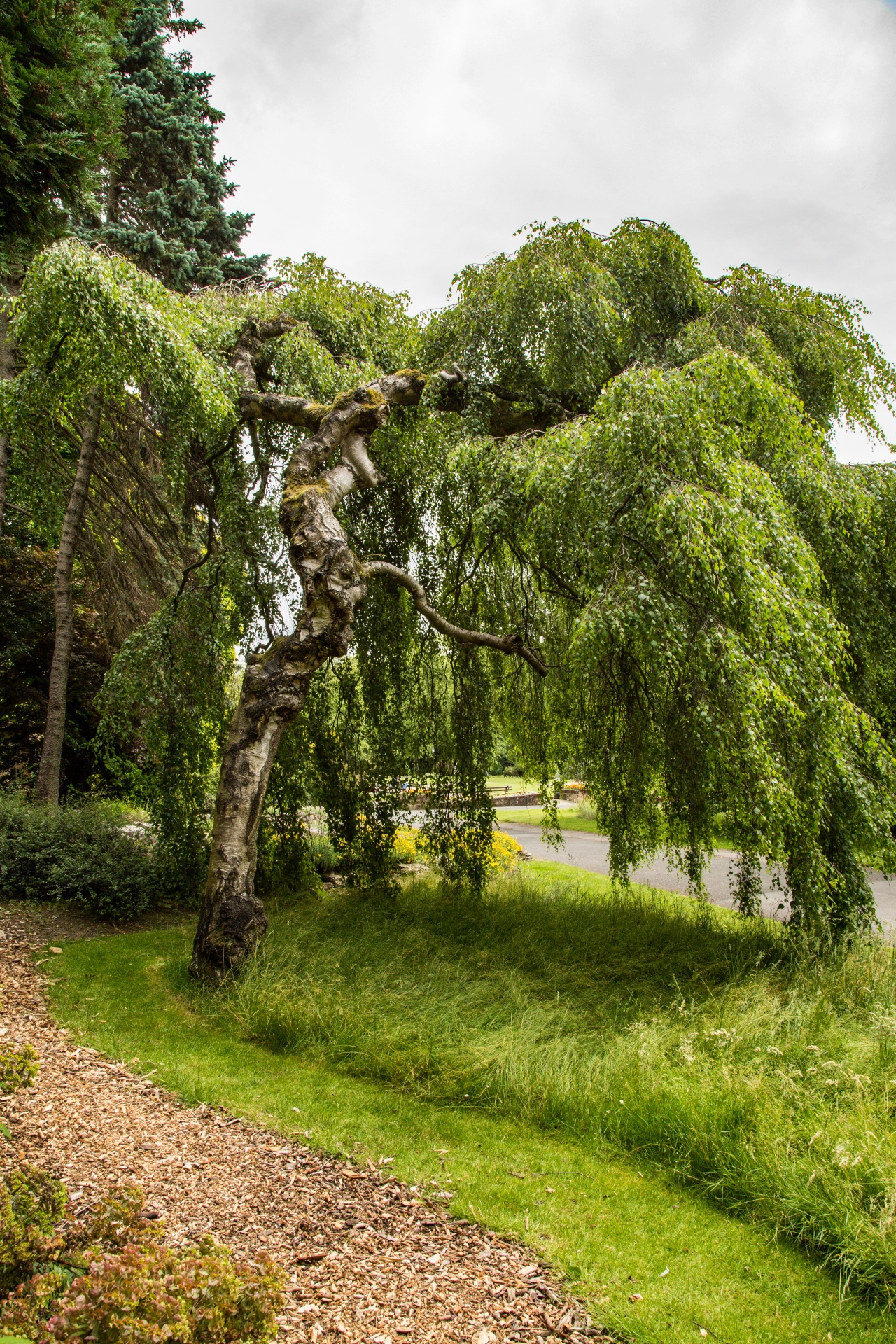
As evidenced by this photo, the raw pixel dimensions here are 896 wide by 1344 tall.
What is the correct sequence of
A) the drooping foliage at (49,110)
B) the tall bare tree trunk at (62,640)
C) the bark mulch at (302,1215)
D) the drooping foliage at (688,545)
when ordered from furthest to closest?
1. the tall bare tree trunk at (62,640)
2. the drooping foliage at (688,545)
3. the drooping foliage at (49,110)
4. the bark mulch at (302,1215)

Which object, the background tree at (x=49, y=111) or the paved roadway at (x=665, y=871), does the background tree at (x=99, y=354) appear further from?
the paved roadway at (x=665, y=871)

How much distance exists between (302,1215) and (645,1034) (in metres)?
2.22

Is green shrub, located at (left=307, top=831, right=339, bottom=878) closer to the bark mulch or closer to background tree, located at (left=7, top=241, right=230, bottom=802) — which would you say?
background tree, located at (left=7, top=241, right=230, bottom=802)

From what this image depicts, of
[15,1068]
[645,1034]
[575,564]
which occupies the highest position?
[575,564]

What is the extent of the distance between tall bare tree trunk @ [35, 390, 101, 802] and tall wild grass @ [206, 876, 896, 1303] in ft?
11.9

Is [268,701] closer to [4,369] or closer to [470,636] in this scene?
[470,636]

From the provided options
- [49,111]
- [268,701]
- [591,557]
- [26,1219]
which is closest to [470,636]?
[591,557]

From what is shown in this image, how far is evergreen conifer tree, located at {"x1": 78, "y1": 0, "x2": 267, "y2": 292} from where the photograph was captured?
434 inches

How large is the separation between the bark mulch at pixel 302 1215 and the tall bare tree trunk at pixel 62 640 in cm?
529

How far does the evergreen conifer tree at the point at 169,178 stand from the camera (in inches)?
434

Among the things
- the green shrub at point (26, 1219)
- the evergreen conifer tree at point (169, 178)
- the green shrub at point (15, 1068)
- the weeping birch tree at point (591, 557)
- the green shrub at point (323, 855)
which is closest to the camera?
the green shrub at point (26, 1219)

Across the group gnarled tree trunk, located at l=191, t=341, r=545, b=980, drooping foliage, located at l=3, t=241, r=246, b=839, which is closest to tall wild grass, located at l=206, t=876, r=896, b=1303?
gnarled tree trunk, located at l=191, t=341, r=545, b=980

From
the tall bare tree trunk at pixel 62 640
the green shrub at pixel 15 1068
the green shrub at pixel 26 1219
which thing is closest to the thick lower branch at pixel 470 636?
the tall bare tree trunk at pixel 62 640

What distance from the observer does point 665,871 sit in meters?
13.3
